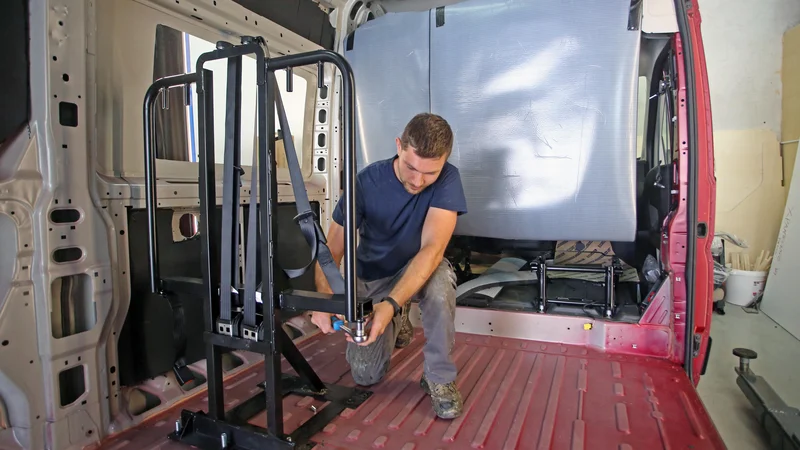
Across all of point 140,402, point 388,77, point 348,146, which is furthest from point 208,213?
point 388,77

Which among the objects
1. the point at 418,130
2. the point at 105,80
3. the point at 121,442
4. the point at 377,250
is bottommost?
the point at 121,442

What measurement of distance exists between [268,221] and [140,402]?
1180mm

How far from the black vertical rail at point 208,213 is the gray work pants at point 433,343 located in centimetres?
77

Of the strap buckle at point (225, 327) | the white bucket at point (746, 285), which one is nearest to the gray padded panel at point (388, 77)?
the strap buckle at point (225, 327)

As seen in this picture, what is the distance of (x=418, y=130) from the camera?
80.5 inches

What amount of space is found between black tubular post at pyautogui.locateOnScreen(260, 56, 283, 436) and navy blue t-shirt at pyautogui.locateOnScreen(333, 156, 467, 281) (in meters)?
0.64

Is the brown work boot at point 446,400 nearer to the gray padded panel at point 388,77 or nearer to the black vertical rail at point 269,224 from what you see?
the black vertical rail at point 269,224

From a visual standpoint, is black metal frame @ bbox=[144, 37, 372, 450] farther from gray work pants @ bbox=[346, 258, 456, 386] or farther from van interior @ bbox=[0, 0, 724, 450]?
gray work pants @ bbox=[346, 258, 456, 386]

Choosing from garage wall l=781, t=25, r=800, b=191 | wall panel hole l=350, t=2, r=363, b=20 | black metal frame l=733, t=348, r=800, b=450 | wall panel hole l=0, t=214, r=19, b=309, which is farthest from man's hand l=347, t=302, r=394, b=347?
garage wall l=781, t=25, r=800, b=191

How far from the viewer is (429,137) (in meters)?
2.01

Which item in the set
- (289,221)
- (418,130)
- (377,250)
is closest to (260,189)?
(418,130)

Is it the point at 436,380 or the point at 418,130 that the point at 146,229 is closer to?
the point at 418,130

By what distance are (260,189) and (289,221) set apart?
4.51 feet

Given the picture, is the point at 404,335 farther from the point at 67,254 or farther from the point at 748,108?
the point at 748,108
